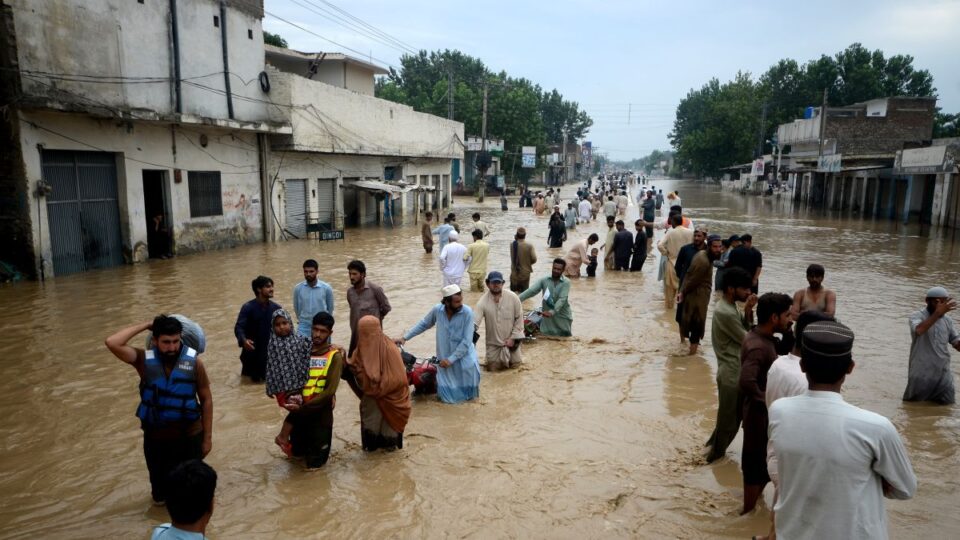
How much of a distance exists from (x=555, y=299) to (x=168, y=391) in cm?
553

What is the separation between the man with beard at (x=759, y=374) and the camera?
3.94m

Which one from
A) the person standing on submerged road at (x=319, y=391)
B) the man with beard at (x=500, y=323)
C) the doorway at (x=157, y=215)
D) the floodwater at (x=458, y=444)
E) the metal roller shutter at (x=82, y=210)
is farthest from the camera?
the doorway at (x=157, y=215)

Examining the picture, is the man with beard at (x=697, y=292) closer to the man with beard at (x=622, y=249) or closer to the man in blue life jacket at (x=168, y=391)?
the man in blue life jacket at (x=168, y=391)

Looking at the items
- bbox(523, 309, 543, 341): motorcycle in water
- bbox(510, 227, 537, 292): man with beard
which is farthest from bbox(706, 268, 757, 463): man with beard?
bbox(510, 227, 537, 292): man with beard

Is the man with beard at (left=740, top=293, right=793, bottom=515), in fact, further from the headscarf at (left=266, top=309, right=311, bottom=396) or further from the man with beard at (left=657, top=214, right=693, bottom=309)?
the man with beard at (left=657, top=214, right=693, bottom=309)

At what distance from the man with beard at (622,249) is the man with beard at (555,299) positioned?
6021 mm

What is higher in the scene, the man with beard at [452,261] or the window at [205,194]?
the window at [205,194]

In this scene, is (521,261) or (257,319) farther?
(521,261)

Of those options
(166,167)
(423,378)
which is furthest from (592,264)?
(166,167)

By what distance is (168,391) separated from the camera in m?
3.87

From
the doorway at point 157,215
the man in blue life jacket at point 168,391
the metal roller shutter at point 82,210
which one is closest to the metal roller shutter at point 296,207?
the doorway at point 157,215

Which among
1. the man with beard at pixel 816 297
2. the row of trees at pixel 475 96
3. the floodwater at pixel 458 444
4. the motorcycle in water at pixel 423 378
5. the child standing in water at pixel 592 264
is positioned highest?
the row of trees at pixel 475 96

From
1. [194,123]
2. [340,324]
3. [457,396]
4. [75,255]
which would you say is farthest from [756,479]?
[194,123]

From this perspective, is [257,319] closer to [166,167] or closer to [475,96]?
[166,167]
